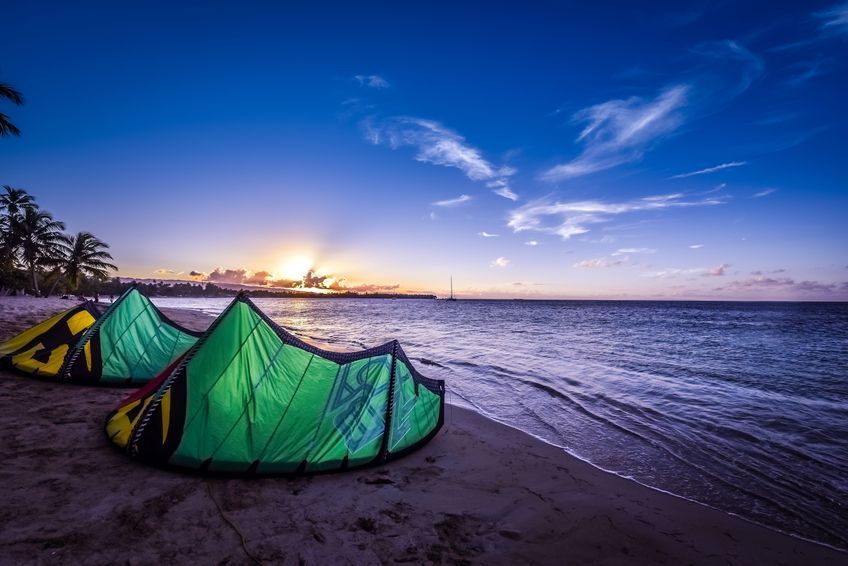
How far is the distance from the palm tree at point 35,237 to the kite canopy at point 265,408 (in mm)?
57449

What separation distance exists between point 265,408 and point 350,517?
2133 mm

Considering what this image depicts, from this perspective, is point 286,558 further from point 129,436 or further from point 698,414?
point 698,414

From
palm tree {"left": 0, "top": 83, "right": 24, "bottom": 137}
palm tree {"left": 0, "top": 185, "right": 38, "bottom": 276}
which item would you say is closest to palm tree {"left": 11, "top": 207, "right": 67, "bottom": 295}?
palm tree {"left": 0, "top": 185, "right": 38, "bottom": 276}

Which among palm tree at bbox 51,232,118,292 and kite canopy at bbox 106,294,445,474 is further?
palm tree at bbox 51,232,118,292

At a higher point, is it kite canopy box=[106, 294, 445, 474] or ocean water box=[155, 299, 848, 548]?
kite canopy box=[106, 294, 445, 474]

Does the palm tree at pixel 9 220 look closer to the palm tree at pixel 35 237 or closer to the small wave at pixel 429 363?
the palm tree at pixel 35 237

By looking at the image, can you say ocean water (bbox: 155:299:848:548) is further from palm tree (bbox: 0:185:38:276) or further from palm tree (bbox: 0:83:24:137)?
palm tree (bbox: 0:185:38:276)

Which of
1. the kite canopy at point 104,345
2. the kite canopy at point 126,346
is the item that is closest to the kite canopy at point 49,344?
the kite canopy at point 104,345

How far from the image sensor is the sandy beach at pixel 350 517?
3658 mm

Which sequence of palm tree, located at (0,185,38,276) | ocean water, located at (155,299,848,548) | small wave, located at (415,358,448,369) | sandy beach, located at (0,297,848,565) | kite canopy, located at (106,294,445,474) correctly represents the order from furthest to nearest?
palm tree, located at (0,185,38,276) < small wave, located at (415,358,448,369) < ocean water, located at (155,299,848,548) < kite canopy, located at (106,294,445,474) < sandy beach, located at (0,297,848,565)

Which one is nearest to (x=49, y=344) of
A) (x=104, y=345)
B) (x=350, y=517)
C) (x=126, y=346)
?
(x=104, y=345)

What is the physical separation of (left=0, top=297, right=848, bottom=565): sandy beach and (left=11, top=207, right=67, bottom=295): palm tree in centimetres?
5590

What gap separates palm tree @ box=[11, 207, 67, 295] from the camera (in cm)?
4304

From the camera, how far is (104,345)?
A: 9.45 meters
